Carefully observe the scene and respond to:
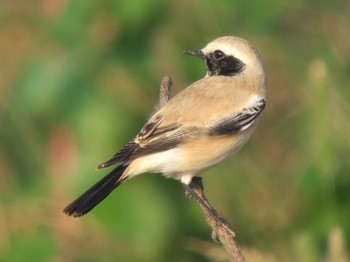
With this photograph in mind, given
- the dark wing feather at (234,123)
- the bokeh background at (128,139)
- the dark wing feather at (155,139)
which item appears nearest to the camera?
the dark wing feather at (155,139)

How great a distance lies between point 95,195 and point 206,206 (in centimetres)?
58

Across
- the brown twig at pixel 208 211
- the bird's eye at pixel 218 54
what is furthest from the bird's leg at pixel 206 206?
the bird's eye at pixel 218 54

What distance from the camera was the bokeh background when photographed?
5.38m

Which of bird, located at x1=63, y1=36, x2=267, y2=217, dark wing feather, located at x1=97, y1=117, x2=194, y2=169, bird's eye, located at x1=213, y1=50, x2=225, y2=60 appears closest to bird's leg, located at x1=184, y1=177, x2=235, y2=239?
bird, located at x1=63, y1=36, x2=267, y2=217

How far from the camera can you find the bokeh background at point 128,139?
17.6ft

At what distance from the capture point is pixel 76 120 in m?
5.52

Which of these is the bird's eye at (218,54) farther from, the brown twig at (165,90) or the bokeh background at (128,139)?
the bokeh background at (128,139)

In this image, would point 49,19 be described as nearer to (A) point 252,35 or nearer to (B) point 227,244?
(A) point 252,35

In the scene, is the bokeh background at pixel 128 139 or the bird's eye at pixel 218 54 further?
the bokeh background at pixel 128 139

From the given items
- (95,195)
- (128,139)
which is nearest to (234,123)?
(95,195)

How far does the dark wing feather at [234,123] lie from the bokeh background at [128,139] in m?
0.80

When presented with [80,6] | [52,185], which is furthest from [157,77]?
[52,185]

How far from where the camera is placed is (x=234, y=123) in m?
Result: 4.48

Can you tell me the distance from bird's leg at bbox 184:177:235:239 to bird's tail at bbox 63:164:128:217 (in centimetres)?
46
